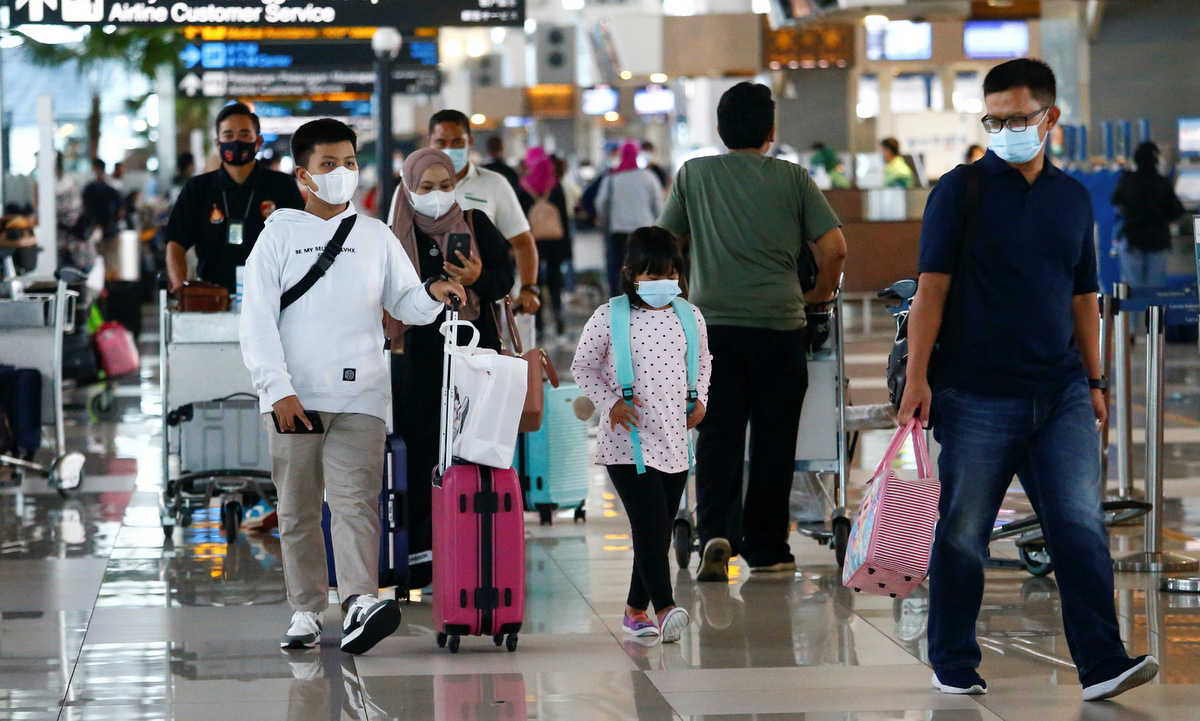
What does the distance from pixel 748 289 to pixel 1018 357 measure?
1996 mm

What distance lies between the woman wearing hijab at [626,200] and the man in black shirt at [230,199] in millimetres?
10368

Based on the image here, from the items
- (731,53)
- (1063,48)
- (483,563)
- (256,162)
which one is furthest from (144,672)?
(731,53)

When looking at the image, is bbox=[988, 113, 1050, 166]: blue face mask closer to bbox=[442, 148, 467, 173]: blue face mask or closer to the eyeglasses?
the eyeglasses

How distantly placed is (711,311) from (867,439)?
5577 mm

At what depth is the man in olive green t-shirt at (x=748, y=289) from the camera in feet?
22.4

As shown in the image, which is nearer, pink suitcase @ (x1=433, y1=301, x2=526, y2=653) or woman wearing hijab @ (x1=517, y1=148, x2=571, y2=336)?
pink suitcase @ (x1=433, y1=301, x2=526, y2=653)

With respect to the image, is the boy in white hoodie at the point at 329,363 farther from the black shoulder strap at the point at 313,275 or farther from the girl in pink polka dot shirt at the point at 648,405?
the girl in pink polka dot shirt at the point at 648,405

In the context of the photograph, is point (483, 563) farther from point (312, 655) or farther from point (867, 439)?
point (867, 439)

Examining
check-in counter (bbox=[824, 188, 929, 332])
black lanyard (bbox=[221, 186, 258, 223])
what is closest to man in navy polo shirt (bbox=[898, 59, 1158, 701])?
black lanyard (bbox=[221, 186, 258, 223])

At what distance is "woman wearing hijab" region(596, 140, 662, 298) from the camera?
18422 millimetres

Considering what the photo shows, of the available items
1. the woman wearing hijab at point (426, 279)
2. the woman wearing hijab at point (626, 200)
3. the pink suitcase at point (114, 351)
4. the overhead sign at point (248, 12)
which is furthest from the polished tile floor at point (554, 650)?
the woman wearing hijab at point (626, 200)

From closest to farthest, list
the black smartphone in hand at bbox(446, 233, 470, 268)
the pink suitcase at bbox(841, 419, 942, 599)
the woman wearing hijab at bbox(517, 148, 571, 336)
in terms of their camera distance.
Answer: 1. the pink suitcase at bbox(841, 419, 942, 599)
2. the black smartphone in hand at bbox(446, 233, 470, 268)
3. the woman wearing hijab at bbox(517, 148, 571, 336)

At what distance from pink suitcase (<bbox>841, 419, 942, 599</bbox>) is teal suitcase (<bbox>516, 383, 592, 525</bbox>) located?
3397 mm

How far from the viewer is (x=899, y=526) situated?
5.11 m
